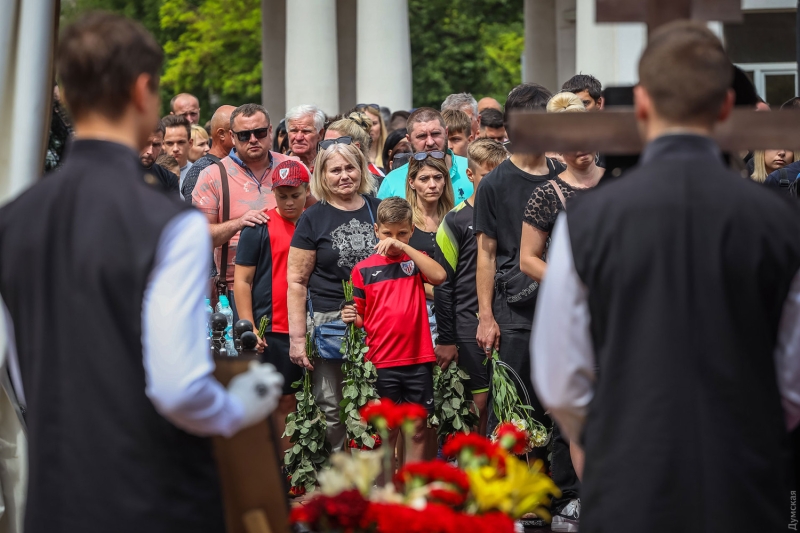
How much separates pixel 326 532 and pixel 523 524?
163 inches

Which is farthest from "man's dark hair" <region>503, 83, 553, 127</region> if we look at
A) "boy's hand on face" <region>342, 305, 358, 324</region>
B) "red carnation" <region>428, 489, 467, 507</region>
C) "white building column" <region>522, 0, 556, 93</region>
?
"white building column" <region>522, 0, 556, 93</region>

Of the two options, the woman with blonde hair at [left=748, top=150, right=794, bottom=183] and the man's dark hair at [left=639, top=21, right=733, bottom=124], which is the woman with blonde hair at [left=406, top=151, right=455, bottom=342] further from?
the man's dark hair at [left=639, top=21, right=733, bottom=124]

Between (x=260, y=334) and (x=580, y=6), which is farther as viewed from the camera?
(x=580, y=6)

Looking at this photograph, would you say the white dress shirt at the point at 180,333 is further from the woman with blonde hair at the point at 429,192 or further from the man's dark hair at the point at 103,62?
the woman with blonde hair at the point at 429,192

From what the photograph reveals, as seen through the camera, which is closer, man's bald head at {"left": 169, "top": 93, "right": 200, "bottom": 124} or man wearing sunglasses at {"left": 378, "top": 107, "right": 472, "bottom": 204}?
man wearing sunglasses at {"left": 378, "top": 107, "right": 472, "bottom": 204}

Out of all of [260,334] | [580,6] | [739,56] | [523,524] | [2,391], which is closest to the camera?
[2,391]

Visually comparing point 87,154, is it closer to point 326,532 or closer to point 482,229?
point 326,532

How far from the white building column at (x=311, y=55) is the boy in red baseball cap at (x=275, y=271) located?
1111 cm

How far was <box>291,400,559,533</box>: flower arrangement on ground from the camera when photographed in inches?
109

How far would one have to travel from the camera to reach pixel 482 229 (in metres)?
6.83

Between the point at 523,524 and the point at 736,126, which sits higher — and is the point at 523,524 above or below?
below

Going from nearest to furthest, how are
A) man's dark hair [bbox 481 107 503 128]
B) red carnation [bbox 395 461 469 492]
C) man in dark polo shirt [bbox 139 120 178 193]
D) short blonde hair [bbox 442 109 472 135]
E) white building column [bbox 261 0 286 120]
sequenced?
red carnation [bbox 395 461 469 492] < man in dark polo shirt [bbox 139 120 178 193] < man's dark hair [bbox 481 107 503 128] < short blonde hair [bbox 442 109 472 135] < white building column [bbox 261 0 286 120]

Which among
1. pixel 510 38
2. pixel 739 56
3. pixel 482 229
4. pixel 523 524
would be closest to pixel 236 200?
pixel 482 229

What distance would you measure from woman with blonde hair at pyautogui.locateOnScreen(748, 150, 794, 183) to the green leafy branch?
114 inches
